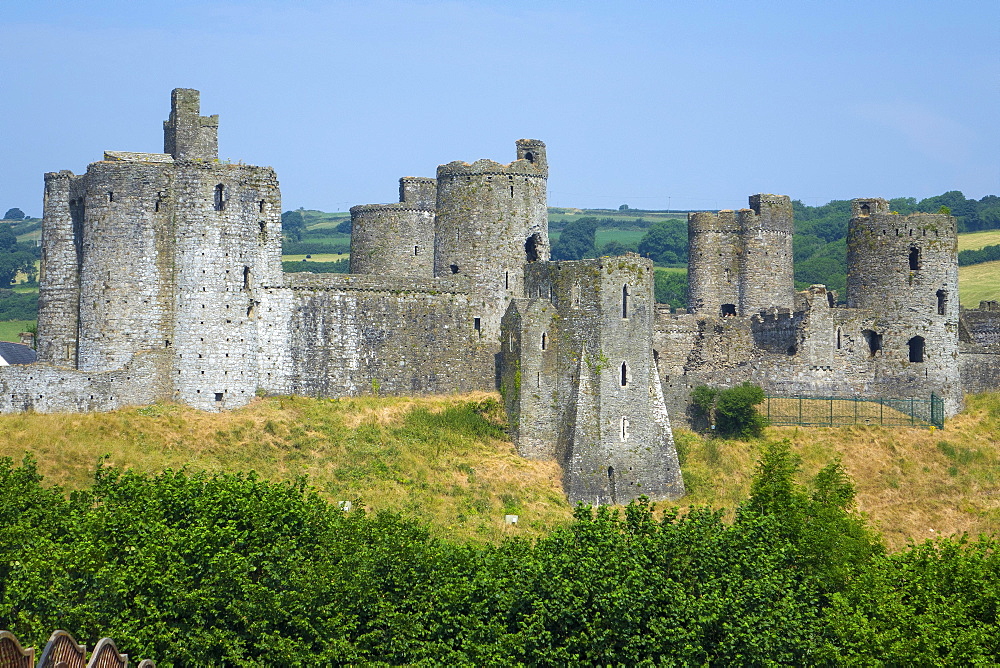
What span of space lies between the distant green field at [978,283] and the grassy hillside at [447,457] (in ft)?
184

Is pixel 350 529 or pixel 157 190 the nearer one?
pixel 350 529

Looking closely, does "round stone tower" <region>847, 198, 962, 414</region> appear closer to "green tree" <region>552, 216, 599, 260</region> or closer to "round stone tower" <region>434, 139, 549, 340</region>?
"round stone tower" <region>434, 139, 549, 340</region>

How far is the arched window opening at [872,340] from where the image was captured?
61.3 m

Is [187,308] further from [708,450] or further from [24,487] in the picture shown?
[708,450]

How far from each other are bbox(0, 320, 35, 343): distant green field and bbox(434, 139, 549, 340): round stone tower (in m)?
47.2

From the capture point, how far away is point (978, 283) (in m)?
120

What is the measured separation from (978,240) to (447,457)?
325ft

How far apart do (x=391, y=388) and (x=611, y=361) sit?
28.9 ft

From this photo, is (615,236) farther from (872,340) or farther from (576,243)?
(872,340)

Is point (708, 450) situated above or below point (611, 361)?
below

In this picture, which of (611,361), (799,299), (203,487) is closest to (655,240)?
(799,299)

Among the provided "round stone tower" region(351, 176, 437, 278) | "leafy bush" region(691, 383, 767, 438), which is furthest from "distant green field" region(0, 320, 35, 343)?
"leafy bush" region(691, 383, 767, 438)

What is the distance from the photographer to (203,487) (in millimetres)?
40719

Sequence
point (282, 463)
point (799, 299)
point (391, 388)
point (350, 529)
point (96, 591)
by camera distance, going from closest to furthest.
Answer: point (96, 591) → point (350, 529) → point (282, 463) → point (391, 388) → point (799, 299)
